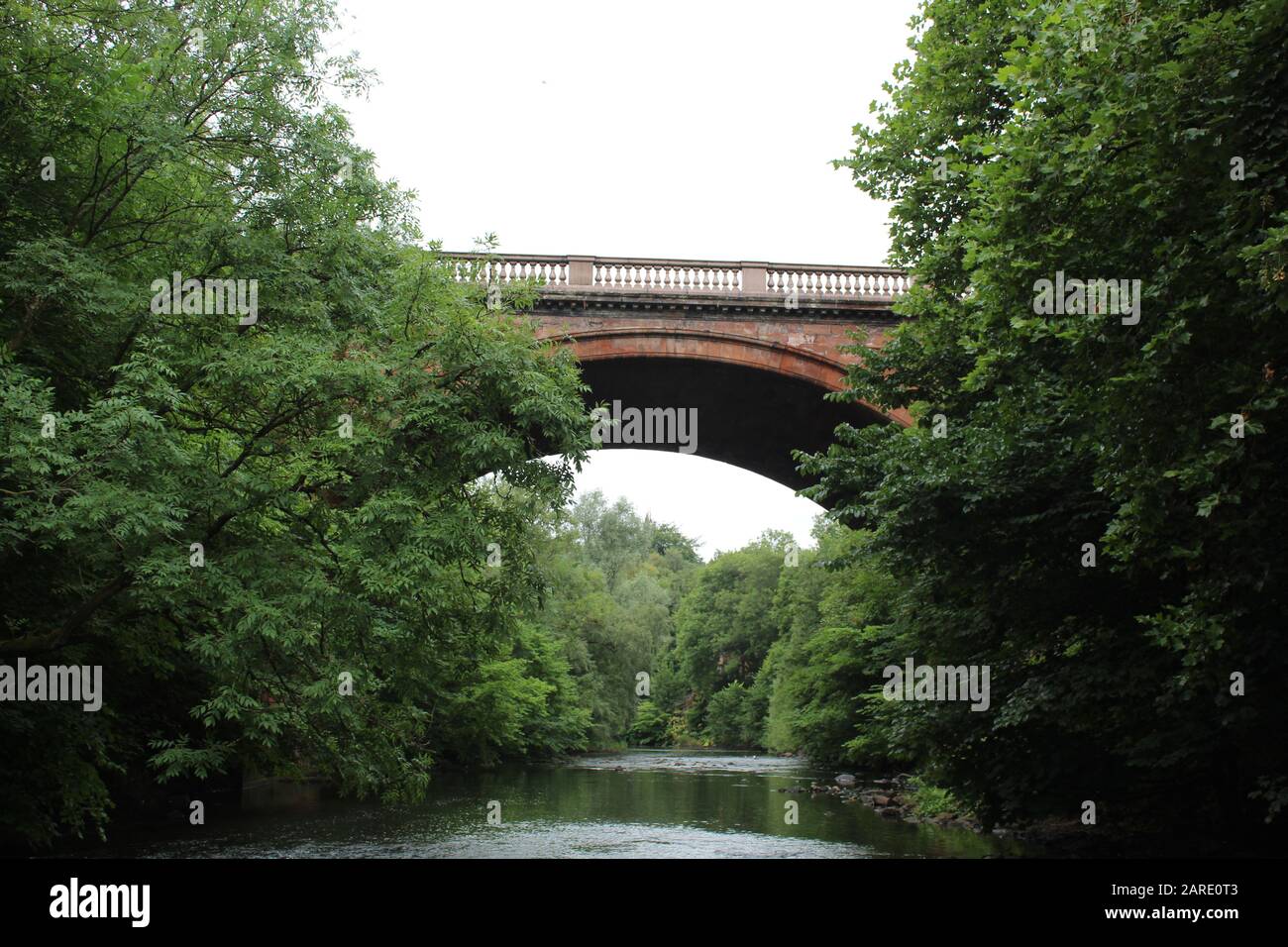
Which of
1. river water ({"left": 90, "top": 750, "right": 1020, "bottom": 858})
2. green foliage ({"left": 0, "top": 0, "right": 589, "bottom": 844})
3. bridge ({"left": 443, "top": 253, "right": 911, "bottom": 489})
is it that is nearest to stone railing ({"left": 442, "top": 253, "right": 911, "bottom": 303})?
bridge ({"left": 443, "top": 253, "right": 911, "bottom": 489})

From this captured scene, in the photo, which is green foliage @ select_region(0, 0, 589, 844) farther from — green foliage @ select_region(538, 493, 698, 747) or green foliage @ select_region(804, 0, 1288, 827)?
green foliage @ select_region(538, 493, 698, 747)

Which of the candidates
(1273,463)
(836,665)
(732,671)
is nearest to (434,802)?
(836,665)

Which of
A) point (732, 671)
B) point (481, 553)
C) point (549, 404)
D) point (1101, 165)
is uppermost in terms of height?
point (1101, 165)

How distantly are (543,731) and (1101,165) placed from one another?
99.9 ft

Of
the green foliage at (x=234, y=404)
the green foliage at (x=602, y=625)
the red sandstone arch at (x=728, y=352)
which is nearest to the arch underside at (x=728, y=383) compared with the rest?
the red sandstone arch at (x=728, y=352)

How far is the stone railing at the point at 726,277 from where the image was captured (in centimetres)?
1962

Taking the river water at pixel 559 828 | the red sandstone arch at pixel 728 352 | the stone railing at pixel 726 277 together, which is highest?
the stone railing at pixel 726 277

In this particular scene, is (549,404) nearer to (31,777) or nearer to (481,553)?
(481,553)

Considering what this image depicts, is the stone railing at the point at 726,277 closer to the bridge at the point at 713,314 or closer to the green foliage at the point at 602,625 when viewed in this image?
the bridge at the point at 713,314

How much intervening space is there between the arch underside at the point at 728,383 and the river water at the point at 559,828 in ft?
23.2

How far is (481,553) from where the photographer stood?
1088cm

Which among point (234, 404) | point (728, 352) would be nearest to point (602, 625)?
point (728, 352)

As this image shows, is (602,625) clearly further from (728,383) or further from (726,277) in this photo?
(726,277)

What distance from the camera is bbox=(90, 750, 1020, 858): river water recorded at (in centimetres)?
1445
